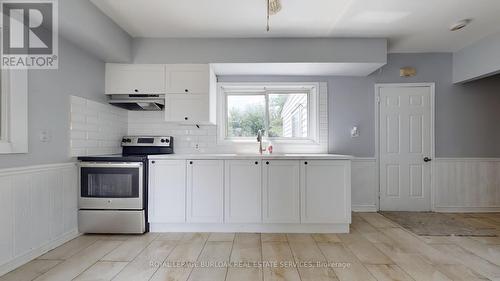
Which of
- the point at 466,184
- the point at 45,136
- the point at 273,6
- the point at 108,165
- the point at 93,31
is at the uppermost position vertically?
the point at 273,6

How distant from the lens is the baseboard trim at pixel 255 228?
10.2 feet

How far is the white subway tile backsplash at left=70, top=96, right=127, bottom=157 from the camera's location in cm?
288

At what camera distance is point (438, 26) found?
3.09 m

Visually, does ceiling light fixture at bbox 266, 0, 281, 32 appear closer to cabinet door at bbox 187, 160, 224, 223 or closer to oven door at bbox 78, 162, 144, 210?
cabinet door at bbox 187, 160, 224, 223

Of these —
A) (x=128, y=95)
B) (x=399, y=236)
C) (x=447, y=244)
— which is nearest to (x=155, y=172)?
(x=128, y=95)

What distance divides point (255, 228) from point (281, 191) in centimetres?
53

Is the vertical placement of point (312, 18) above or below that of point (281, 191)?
above

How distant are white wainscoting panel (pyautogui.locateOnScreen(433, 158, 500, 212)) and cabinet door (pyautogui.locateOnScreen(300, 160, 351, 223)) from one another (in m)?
1.90

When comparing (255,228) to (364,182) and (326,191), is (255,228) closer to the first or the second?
(326,191)

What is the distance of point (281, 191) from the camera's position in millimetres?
3105

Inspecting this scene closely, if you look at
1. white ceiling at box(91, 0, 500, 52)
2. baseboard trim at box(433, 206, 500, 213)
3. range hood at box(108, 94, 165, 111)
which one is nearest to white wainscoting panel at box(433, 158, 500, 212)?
baseboard trim at box(433, 206, 500, 213)

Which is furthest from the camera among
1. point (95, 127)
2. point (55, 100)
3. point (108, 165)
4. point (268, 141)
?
point (268, 141)

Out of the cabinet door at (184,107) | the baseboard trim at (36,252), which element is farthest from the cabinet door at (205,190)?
the baseboard trim at (36,252)

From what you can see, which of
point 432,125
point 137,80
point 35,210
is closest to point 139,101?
point 137,80
